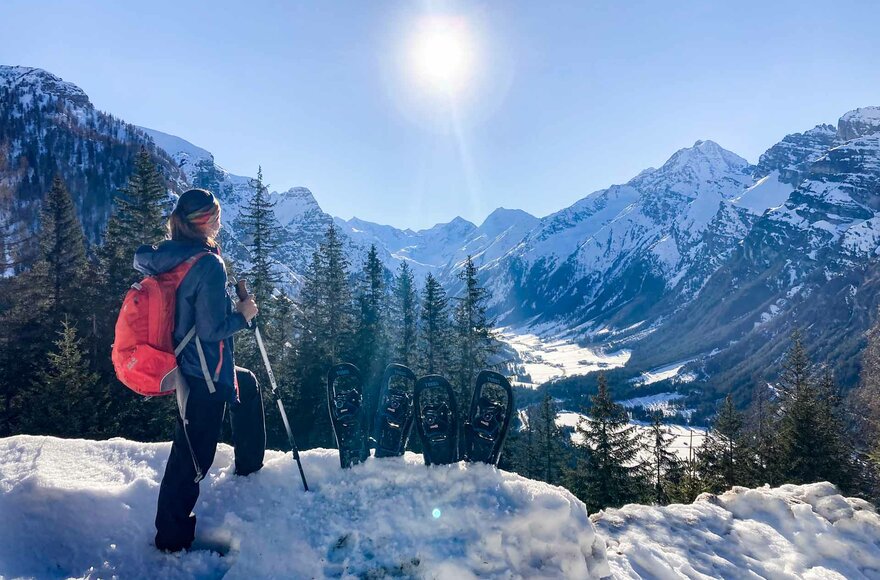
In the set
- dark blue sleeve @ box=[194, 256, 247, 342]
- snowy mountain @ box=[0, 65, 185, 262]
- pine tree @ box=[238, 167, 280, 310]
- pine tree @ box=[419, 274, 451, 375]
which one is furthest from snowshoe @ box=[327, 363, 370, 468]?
snowy mountain @ box=[0, 65, 185, 262]

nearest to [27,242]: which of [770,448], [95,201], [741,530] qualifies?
[741,530]

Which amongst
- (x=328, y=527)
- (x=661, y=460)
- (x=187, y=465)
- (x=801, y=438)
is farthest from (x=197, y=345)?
(x=661, y=460)

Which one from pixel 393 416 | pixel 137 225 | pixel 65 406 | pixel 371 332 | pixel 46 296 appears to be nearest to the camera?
pixel 393 416

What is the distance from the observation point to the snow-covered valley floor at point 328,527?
4301 millimetres

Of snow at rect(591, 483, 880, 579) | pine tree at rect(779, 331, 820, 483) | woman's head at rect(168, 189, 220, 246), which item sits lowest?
pine tree at rect(779, 331, 820, 483)

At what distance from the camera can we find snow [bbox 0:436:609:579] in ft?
14.0

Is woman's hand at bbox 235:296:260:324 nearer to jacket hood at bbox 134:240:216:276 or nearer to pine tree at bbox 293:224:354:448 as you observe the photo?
jacket hood at bbox 134:240:216:276

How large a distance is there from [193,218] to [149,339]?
1210 millimetres

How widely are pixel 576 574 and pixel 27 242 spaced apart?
3434cm

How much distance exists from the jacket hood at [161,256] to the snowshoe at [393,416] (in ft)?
11.3

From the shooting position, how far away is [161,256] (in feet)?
13.7

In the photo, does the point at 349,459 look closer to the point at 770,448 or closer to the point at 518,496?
the point at 518,496

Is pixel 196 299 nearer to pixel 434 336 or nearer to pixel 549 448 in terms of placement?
pixel 434 336

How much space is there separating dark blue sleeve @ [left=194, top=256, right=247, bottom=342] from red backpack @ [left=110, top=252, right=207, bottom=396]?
0.65ft
